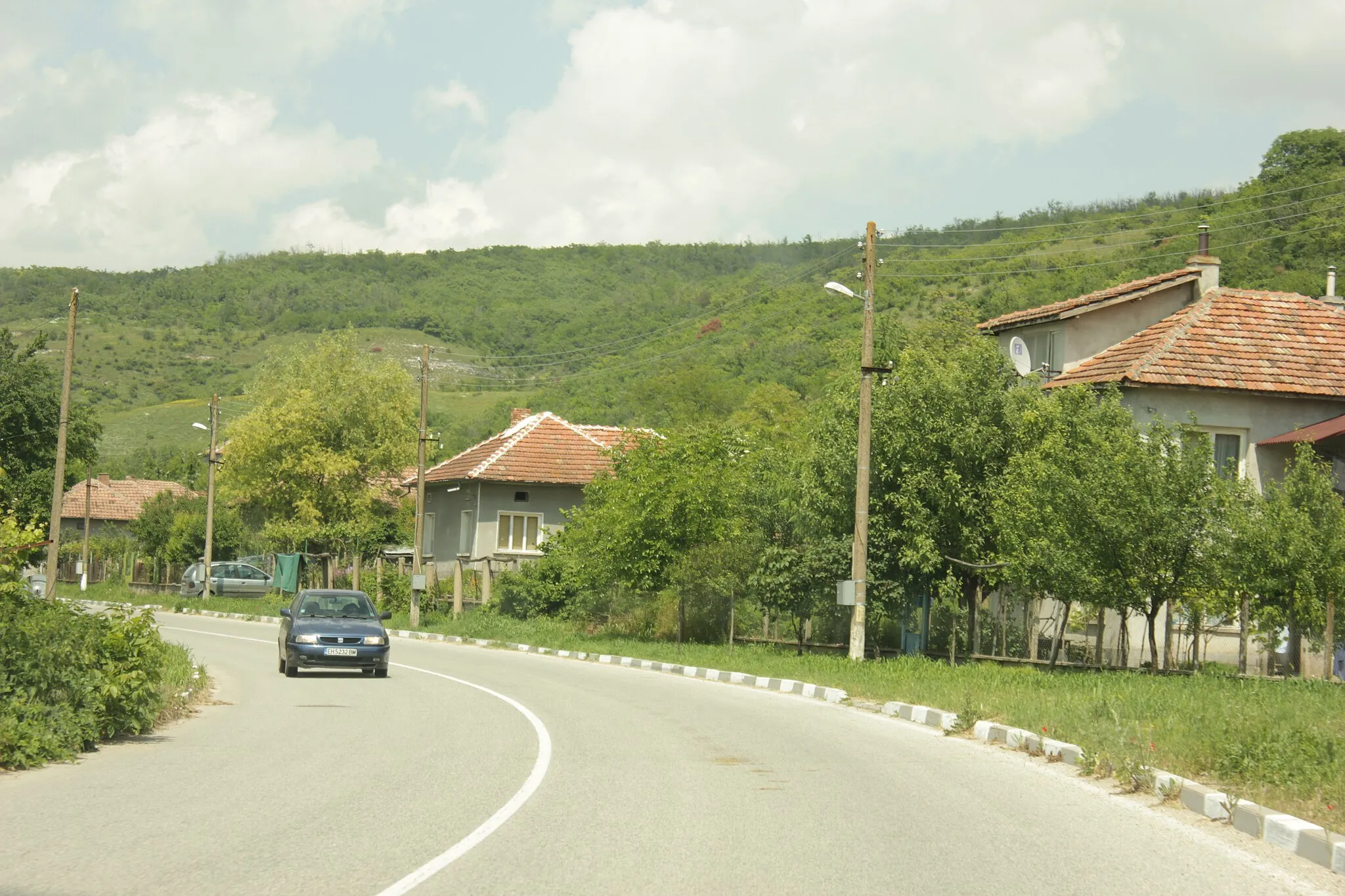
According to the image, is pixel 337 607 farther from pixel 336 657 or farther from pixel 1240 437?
pixel 1240 437

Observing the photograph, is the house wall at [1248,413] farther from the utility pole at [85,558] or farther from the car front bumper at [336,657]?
the utility pole at [85,558]

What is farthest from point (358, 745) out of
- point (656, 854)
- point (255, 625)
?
point (255, 625)

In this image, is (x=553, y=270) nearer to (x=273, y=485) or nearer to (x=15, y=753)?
(x=273, y=485)

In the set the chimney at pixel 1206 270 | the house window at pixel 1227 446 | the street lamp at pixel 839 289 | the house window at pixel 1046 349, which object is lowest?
the house window at pixel 1227 446

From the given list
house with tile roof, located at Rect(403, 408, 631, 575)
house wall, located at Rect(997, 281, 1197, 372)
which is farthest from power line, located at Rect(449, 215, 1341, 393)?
house wall, located at Rect(997, 281, 1197, 372)

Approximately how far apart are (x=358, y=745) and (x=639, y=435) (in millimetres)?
21819

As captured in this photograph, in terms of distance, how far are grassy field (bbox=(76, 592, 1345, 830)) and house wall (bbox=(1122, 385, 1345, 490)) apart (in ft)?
30.7

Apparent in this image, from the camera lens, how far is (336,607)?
2464 centimetres

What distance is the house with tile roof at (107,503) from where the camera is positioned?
88562 mm

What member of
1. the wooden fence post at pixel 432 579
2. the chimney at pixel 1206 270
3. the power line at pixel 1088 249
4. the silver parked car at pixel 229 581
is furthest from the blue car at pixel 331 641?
the power line at pixel 1088 249

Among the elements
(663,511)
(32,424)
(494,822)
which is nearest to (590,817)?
(494,822)

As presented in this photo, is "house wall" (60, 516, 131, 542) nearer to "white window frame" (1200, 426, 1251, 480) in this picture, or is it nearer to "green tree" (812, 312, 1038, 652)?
"green tree" (812, 312, 1038, 652)

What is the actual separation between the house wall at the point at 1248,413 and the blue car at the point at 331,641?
18227 millimetres

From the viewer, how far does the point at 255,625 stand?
44844 mm
